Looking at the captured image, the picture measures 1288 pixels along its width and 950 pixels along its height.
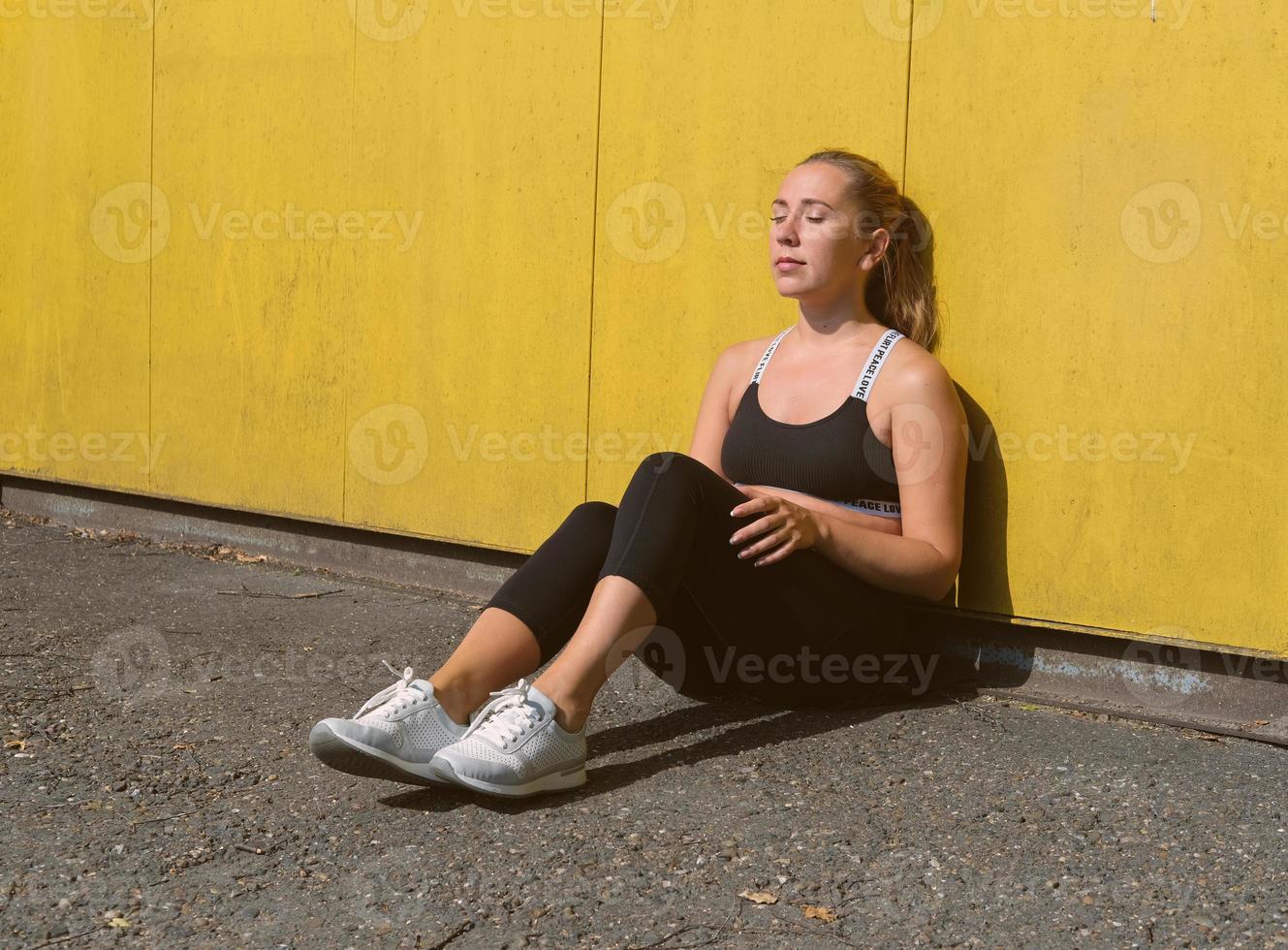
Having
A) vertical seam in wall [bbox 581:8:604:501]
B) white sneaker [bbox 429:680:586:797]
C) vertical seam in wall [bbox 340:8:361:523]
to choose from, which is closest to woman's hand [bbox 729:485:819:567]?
white sneaker [bbox 429:680:586:797]

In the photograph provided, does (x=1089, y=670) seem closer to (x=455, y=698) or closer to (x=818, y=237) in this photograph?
(x=818, y=237)

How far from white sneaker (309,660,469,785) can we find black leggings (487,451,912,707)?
11.4 inches

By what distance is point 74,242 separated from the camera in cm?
533

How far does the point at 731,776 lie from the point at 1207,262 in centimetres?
151

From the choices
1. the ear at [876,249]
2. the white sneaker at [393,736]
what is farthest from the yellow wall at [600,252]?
the white sneaker at [393,736]

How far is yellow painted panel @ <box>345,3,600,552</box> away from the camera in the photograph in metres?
4.02

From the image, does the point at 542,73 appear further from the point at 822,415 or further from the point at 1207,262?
the point at 1207,262

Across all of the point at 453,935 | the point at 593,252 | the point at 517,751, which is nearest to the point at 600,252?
the point at 593,252

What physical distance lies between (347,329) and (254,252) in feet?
1.78

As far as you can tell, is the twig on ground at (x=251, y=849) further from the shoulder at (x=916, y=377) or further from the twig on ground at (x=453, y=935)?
the shoulder at (x=916, y=377)

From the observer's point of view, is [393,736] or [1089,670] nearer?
[393,736]

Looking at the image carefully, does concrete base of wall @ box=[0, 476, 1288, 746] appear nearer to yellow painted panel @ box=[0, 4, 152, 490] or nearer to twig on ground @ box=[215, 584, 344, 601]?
twig on ground @ box=[215, 584, 344, 601]

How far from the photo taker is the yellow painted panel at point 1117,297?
2.87m

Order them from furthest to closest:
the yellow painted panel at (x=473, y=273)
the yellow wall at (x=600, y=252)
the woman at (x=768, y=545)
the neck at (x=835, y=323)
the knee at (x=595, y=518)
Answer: the yellow painted panel at (x=473, y=273), the neck at (x=835, y=323), the yellow wall at (x=600, y=252), the knee at (x=595, y=518), the woman at (x=768, y=545)
